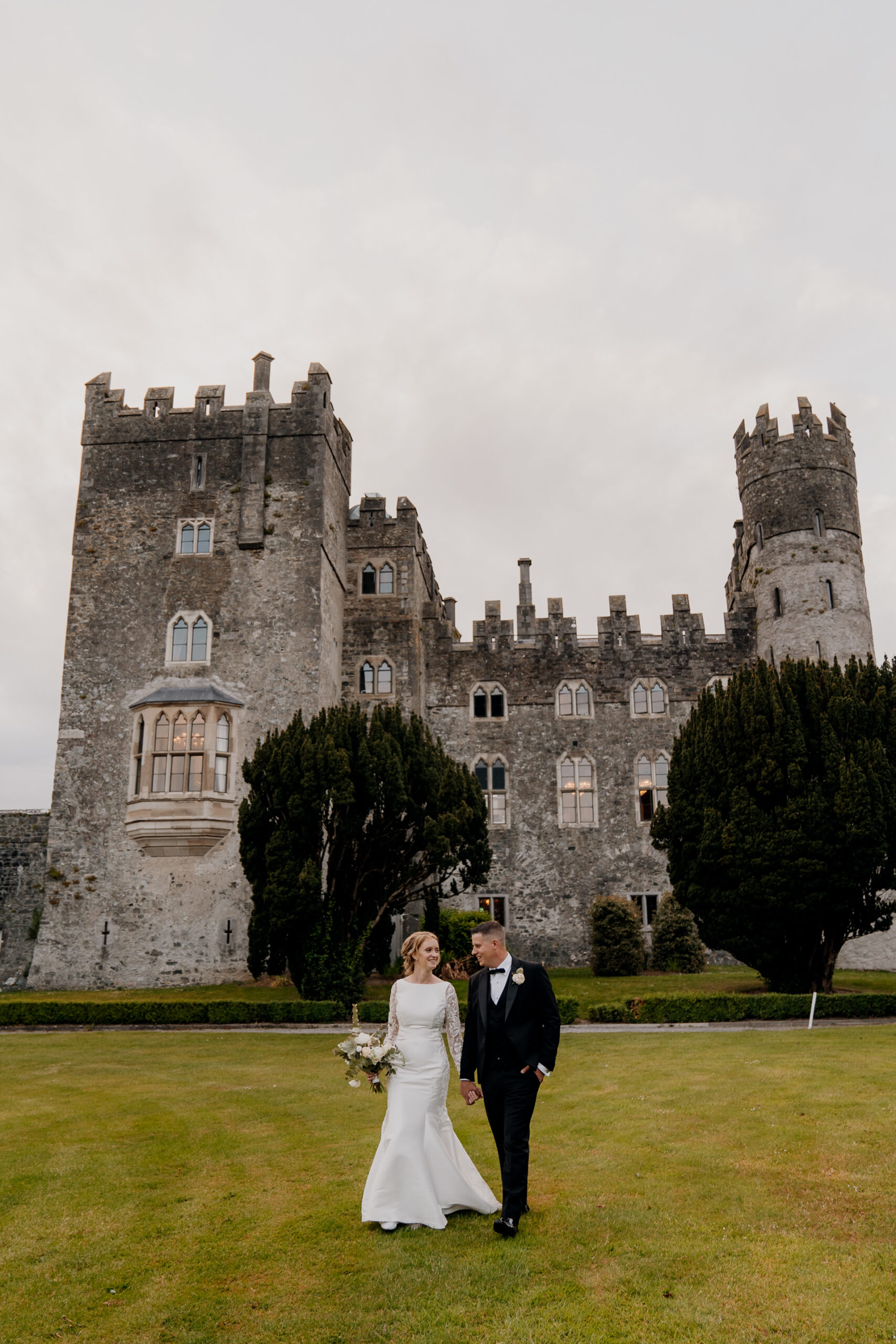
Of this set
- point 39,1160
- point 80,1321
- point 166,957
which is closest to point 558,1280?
point 80,1321

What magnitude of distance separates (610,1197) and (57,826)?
77.8 feet

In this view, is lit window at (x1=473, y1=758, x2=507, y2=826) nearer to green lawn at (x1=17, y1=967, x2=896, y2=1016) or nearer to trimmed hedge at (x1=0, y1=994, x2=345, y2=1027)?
green lawn at (x1=17, y1=967, x2=896, y2=1016)

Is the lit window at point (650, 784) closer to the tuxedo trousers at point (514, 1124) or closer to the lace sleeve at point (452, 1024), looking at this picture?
the lace sleeve at point (452, 1024)

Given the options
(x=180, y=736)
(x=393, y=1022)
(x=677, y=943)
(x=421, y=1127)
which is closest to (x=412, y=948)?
(x=393, y=1022)

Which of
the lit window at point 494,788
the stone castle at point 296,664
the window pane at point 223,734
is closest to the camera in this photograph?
the stone castle at point 296,664

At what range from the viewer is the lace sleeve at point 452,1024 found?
729 centimetres

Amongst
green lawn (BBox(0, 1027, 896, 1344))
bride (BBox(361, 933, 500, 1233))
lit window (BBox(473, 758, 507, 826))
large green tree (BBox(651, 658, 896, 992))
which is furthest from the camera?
lit window (BBox(473, 758, 507, 826))

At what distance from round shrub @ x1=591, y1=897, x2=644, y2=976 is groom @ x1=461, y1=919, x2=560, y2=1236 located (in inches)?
916

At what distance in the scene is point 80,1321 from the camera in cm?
545

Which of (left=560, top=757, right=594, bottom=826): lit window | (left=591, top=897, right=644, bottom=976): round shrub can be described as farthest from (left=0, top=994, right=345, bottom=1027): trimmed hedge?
(left=560, top=757, right=594, bottom=826): lit window

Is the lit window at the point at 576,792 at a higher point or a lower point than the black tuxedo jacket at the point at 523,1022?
higher

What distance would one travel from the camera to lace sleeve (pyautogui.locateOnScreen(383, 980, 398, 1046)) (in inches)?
295

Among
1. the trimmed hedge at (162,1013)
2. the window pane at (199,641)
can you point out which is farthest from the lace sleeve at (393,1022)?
the window pane at (199,641)

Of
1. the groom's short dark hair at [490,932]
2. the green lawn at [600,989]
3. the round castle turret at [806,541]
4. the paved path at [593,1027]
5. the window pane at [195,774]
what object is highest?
the round castle turret at [806,541]
